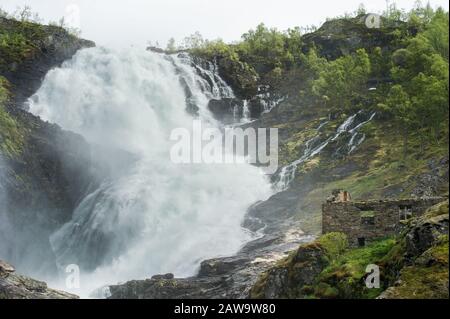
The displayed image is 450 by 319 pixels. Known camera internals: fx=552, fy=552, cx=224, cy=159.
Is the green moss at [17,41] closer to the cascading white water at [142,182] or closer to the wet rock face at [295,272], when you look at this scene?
the cascading white water at [142,182]

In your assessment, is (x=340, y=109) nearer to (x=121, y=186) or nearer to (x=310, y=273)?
(x=121, y=186)

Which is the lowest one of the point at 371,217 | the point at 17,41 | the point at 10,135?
the point at 371,217

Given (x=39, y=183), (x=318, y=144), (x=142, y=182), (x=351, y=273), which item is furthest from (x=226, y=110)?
(x=351, y=273)

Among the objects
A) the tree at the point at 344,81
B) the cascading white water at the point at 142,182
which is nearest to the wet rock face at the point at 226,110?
the cascading white water at the point at 142,182

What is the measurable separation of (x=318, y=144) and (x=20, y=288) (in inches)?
1519

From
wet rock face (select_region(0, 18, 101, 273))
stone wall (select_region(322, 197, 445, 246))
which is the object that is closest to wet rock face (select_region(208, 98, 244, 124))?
wet rock face (select_region(0, 18, 101, 273))

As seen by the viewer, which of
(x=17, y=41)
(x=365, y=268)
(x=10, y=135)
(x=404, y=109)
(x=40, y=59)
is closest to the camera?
(x=365, y=268)

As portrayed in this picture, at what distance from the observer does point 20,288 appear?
24656mm

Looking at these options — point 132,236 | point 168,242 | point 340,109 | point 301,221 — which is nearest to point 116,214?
point 132,236

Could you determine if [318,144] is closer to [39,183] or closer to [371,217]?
[39,183]

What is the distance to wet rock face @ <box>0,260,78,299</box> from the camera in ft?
78.7

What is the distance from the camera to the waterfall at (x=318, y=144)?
5288 cm

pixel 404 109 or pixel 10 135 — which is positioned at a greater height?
pixel 404 109

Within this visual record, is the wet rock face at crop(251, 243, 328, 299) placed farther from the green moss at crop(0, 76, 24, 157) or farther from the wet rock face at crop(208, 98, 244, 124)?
the wet rock face at crop(208, 98, 244, 124)
